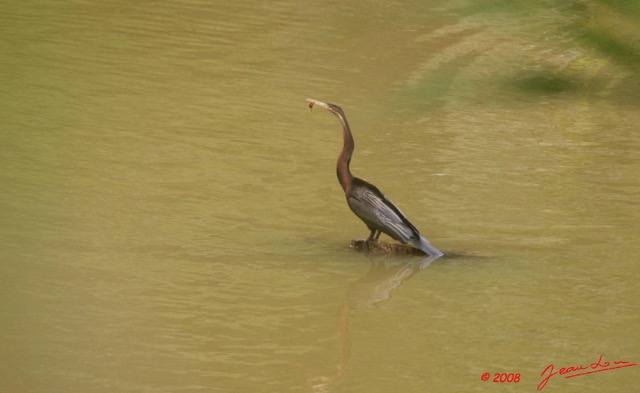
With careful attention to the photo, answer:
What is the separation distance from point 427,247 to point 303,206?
1454 millimetres

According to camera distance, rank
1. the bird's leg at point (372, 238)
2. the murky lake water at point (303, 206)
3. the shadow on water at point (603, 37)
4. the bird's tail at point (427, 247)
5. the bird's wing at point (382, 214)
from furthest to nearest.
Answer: the bird's leg at point (372, 238), the bird's tail at point (427, 247), the bird's wing at point (382, 214), the murky lake water at point (303, 206), the shadow on water at point (603, 37)

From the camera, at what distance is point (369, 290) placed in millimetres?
7215

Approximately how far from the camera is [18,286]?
6.65 metres

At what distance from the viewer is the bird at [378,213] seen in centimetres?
756

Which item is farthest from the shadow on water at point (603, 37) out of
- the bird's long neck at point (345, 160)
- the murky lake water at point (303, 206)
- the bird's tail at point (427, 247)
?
the bird's long neck at point (345, 160)

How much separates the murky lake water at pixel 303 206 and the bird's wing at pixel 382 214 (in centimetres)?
24

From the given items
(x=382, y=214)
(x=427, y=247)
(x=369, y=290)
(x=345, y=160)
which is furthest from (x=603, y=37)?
(x=345, y=160)

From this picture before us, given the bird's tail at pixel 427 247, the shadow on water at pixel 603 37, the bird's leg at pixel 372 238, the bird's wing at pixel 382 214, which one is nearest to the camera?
the shadow on water at pixel 603 37

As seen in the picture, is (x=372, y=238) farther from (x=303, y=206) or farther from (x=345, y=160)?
(x=303, y=206)
